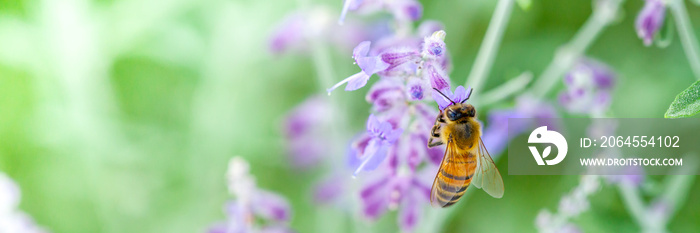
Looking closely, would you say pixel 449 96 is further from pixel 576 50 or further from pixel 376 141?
pixel 576 50

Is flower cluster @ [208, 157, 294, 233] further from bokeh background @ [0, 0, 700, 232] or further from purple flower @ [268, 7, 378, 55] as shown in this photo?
bokeh background @ [0, 0, 700, 232]

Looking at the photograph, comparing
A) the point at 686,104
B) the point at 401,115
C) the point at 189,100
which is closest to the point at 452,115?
the point at 401,115

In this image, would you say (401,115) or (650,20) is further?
(650,20)

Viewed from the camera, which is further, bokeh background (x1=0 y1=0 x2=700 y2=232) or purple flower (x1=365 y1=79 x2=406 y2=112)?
bokeh background (x1=0 y1=0 x2=700 y2=232)

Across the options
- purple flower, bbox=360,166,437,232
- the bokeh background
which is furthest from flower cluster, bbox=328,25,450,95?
the bokeh background

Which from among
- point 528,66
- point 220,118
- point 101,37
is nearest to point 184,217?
point 220,118

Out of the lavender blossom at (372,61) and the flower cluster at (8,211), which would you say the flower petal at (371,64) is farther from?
the flower cluster at (8,211)

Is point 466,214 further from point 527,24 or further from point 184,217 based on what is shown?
point 184,217

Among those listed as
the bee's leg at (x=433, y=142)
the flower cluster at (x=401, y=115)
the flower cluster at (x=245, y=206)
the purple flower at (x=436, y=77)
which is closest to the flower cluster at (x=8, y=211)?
the flower cluster at (x=245, y=206)
